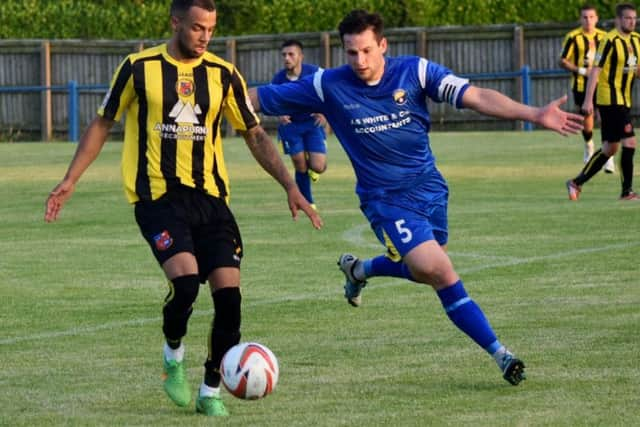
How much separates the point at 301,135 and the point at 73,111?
22.0 metres

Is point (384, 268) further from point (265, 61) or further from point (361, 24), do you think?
point (265, 61)

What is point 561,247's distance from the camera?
14.6 m

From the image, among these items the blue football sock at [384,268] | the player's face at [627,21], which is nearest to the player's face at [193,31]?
the blue football sock at [384,268]

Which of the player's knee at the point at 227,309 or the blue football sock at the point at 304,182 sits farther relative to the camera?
the blue football sock at the point at 304,182

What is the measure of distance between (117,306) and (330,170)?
1505 cm

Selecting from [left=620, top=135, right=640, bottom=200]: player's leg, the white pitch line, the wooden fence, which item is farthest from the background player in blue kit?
the wooden fence

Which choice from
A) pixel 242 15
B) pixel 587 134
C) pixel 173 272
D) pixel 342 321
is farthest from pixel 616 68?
pixel 242 15

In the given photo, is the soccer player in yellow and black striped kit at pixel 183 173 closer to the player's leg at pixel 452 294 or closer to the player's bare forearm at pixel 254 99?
the player's leg at pixel 452 294

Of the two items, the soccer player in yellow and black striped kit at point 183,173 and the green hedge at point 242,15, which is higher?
the soccer player in yellow and black striped kit at point 183,173

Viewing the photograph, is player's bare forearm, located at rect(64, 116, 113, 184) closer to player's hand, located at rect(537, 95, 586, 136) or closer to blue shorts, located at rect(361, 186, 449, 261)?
blue shorts, located at rect(361, 186, 449, 261)

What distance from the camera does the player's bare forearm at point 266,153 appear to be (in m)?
8.25

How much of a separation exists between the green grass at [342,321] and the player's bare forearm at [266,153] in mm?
1075

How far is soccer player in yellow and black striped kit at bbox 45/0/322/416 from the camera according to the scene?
7781 millimetres

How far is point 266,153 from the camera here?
8352mm
